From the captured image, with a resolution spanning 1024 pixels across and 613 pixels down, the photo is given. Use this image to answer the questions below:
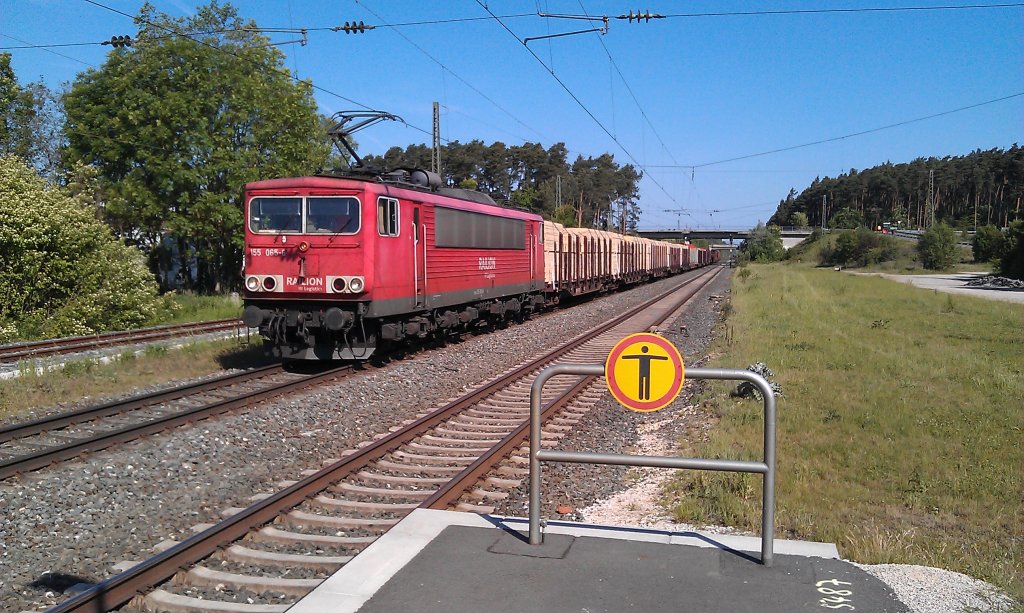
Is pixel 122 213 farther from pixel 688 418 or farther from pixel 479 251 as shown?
pixel 688 418

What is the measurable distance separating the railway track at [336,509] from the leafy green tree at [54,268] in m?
13.1

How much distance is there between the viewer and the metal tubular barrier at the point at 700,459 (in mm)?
4301

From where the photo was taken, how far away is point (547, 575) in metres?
4.20

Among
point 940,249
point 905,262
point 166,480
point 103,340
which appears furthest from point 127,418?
point 905,262

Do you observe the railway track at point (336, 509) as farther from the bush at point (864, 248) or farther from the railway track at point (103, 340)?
the bush at point (864, 248)

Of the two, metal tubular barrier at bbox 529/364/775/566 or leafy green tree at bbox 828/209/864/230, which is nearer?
metal tubular barrier at bbox 529/364/775/566

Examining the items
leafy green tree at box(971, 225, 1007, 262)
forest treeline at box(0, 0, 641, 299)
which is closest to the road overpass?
leafy green tree at box(971, 225, 1007, 262)

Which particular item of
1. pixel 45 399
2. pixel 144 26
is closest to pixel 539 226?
pixel 45 399

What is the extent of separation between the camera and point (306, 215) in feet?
42.8

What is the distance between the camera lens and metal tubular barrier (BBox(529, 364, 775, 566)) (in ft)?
14.1

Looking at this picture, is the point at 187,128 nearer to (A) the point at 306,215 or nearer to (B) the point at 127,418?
(A) the point at 306,215

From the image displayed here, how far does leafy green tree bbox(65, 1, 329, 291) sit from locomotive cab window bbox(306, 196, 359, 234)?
51.8ft

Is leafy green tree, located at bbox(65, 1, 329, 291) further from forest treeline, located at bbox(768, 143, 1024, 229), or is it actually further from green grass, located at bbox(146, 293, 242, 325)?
forest treeline, located at bbox(768, 143, 1024, 229)

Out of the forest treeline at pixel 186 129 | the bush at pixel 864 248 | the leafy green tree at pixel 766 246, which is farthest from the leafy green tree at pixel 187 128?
the leafy green tree at pixel 766 246
